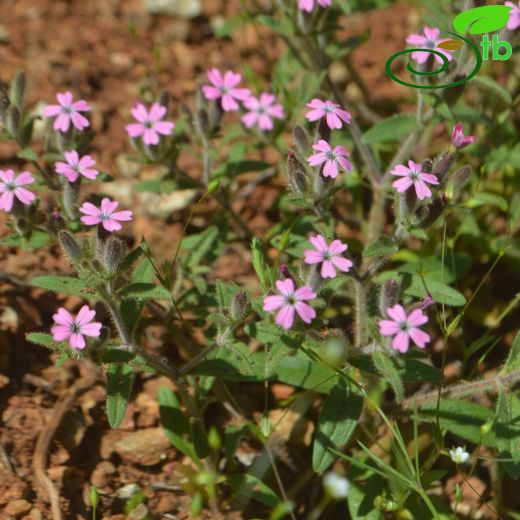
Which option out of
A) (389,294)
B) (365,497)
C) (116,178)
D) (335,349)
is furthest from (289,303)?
(116,178)

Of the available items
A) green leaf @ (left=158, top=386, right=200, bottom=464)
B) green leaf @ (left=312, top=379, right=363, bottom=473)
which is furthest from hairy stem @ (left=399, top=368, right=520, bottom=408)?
green leaf @ (left=158, top=386, right=200, bottom=464)

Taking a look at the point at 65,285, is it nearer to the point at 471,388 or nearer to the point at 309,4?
the point at 471,388

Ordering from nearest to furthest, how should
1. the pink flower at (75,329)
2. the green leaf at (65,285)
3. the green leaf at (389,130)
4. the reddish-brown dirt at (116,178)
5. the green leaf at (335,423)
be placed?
the pink flower at (75,329) < the green leaf at (65,285) < the green leaf at (335,423) < the reddish-brown dirt at (116,178) < the green leaf at (389,130)

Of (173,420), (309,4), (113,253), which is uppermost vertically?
(309,4)

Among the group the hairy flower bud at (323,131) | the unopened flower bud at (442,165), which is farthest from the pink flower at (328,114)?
the unopened flower bud at (442,165)

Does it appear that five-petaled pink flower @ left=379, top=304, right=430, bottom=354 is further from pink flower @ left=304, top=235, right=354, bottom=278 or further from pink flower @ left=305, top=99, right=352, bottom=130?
pink flower @ left=305, top=99, right=352, bottom=130

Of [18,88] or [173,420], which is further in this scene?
[18,88]

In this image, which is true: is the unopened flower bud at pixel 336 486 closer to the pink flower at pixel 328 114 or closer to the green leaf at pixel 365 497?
the green leaf at pixel 365 497
